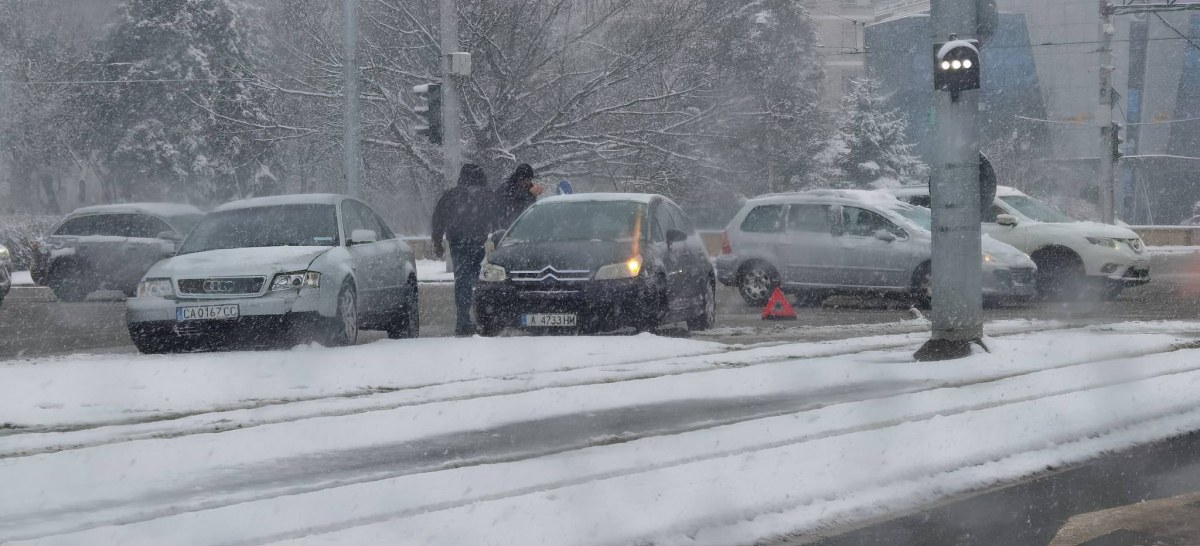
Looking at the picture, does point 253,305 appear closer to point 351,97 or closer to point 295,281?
point 295,281

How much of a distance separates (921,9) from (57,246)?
6782 centimetres

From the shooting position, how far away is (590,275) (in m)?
12.3

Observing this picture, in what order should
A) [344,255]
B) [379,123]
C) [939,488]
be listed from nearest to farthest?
[939,488], [344,255], [379,123]

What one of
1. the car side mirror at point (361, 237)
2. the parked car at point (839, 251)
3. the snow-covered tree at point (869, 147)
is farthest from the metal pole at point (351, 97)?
the snow-covered tree at point (869, 147)

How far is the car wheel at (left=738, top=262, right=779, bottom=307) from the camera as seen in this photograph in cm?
1827

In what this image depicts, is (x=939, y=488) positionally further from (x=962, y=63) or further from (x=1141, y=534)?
(x=962, y=63)

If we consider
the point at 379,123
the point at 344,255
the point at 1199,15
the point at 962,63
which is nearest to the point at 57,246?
the point at 379,123

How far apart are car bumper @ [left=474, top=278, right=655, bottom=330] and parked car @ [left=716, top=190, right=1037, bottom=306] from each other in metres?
5.92

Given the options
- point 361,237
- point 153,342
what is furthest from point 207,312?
point 361,237

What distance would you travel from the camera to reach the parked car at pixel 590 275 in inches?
483

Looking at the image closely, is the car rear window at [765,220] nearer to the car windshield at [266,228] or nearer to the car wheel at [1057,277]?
the car wheel at [1057,277]

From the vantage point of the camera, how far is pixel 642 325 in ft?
40.9

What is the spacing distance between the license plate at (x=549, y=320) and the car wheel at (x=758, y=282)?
6425 mm

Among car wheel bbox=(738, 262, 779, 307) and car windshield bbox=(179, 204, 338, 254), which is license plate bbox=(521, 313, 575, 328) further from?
car wheel bbox=(738, 262, 779, 307)
